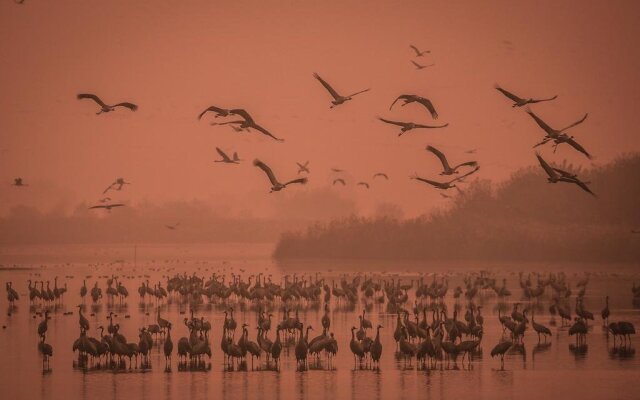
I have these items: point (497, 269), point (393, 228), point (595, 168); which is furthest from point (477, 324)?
point (595, 168)

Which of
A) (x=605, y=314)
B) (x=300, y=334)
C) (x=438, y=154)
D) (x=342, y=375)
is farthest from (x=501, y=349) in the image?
(x=438, y=154)

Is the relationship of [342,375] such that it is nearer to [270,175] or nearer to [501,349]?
[501,349]

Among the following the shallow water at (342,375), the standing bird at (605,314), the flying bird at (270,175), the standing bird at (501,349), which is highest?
the flying bird at (270,175)

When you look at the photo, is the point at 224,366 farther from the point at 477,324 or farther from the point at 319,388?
the point at 477,324

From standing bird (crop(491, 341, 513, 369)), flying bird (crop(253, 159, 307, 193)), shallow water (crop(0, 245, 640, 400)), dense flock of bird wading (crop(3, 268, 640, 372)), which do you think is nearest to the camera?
shallow water (crop(0, 245, 640, 400))

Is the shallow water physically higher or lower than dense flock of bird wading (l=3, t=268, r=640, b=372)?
lower

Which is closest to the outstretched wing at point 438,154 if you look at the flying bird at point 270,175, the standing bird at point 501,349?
the flying bird at point 270,175

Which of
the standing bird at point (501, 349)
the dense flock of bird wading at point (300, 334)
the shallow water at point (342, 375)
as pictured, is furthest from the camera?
the standing bird at point (501, 349)

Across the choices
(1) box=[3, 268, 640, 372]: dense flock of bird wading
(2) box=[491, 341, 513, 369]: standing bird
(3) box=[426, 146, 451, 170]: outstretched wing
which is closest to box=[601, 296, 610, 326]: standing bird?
(1) box=[3, 268, 640, 372]: dense flock of bird wading

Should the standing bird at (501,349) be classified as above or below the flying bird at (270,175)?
below

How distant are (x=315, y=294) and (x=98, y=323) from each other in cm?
828

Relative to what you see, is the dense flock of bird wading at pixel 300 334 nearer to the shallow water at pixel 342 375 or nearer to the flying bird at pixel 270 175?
the shallow water at pixel 342 375

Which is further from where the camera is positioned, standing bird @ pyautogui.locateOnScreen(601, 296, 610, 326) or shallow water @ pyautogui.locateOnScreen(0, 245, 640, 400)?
standing bird @ pyautogui.locateOnScreen(601, 296, 610, 326)

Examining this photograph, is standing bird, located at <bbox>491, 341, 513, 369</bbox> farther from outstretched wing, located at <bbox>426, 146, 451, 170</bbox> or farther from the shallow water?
outstretched wing, located at <bbox>426, 146, 451, 170</bbox>
